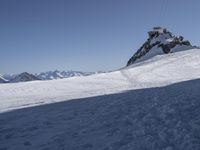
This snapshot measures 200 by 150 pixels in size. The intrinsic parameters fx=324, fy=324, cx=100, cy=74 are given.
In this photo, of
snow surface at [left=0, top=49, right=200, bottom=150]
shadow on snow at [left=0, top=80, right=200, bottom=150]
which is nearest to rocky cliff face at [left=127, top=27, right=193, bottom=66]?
snow surface at [left=0, top=49, right=200, bottom=150]

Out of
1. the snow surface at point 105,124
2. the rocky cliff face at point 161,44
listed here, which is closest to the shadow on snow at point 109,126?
the snow surface at point 105,124

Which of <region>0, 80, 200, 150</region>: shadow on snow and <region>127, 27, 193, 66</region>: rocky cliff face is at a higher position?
<region>127, 27, 193, 66</region>: rocky cliff face

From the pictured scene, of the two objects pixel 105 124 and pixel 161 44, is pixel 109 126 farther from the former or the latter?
pixel 161 44

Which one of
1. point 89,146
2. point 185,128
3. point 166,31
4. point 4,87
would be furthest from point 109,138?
point 166,31

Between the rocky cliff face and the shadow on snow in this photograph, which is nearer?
the shadow on snow

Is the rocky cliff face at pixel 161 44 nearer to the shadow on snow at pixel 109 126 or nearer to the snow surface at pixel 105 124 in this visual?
the snow surface at pixel 105 124

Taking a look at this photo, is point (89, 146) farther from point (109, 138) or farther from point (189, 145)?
point (189, 145)

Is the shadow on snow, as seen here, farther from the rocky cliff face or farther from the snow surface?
the rocky cliff face

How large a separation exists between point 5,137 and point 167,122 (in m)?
5.88

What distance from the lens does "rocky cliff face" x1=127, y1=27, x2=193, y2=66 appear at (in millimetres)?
76625

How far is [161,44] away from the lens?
8106cm

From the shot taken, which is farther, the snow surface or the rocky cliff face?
the rocky cliff face

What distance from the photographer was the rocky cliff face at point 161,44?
76.6 m

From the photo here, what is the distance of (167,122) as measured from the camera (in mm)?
11508
